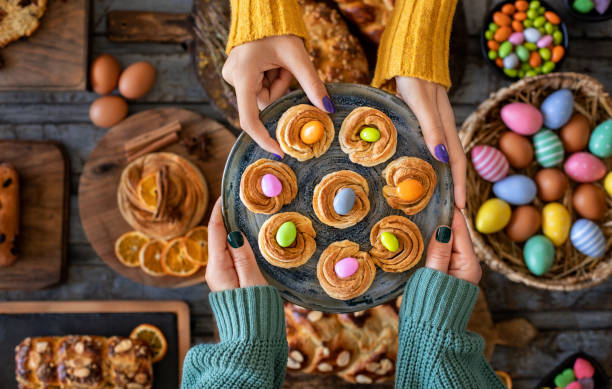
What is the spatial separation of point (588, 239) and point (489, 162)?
64 centimetres

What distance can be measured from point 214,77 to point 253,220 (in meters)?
1.08

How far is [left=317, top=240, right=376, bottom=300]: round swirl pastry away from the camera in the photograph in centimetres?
174

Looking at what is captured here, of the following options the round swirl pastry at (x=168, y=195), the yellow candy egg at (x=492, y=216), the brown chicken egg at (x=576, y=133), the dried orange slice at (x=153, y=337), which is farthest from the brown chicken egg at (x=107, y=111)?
the brown chicken egg at (x=576, y=133)

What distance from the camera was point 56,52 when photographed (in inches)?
102

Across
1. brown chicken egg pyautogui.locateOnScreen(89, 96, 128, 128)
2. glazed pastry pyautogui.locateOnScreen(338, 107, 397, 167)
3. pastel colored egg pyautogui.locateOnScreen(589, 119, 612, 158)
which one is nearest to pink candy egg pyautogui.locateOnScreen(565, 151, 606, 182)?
pastel colored egg pyautogui.locateOnScreen(589, 119, 612, 158)

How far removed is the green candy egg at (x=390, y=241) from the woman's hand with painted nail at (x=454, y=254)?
0.47 ft

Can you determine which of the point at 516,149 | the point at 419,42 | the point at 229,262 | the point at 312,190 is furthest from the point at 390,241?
the point at 516,149

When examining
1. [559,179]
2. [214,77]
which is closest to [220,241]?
[214,77]

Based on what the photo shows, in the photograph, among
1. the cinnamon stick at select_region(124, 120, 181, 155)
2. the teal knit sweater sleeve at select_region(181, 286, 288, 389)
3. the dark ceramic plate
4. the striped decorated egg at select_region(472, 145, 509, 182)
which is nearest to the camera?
the teal knit sweater sleeve at select_region(181, 286, 288, 389)

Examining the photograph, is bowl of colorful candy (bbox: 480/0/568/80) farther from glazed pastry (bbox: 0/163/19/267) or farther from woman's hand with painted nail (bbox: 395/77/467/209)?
glazed pastry (bbox: 0/163/19/267)

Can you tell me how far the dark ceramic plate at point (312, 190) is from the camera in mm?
1759

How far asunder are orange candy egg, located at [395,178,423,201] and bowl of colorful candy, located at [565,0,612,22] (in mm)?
1702

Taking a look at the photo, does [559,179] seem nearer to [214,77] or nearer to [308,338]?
[308,338]

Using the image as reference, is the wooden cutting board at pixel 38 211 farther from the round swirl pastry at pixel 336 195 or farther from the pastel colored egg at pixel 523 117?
the pastel colored egg at pixel 523 117
